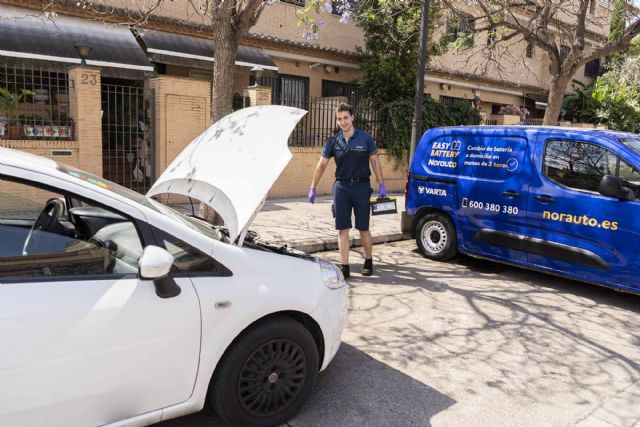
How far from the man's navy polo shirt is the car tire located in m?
2.99

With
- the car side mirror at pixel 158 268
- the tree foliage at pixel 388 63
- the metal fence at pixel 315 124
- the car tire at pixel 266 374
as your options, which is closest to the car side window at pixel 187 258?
the car side mirror at pixel 158 268

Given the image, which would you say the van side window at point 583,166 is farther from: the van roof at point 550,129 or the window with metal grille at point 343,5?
the window with metal grille at point 343,5

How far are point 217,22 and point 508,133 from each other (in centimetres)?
370

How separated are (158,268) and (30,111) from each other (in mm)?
A: 8546

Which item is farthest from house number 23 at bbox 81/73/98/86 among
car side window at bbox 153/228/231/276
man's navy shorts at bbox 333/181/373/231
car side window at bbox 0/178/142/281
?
car side window at bbox 153/228/231/276

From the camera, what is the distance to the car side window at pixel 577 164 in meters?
5.42

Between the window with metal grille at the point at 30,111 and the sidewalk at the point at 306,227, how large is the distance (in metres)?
3.88

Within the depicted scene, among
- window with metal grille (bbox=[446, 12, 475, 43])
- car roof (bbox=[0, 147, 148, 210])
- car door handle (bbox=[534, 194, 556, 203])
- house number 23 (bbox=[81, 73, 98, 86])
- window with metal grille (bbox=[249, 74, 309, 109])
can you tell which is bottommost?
car door handle (bbox=[534, 194, 556, 203])

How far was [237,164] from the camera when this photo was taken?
3.20m

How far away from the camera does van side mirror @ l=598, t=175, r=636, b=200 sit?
504 cm

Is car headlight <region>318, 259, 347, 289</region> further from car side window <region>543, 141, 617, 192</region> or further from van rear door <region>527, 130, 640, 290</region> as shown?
car side window <region>543, 141, 617, 192</region>

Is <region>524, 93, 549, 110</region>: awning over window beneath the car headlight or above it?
above

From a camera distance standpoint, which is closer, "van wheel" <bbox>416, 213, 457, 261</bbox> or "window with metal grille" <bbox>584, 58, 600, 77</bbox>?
"van wheel" <bbox>416, 213, 457, 261</bbox>

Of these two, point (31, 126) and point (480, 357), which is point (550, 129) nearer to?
point (480, 357)
